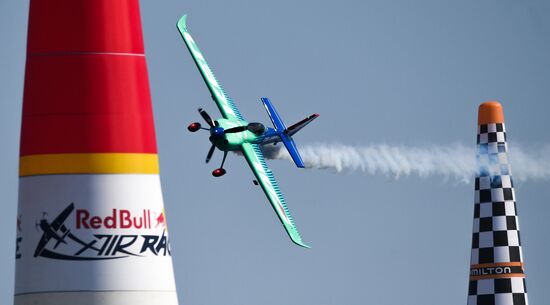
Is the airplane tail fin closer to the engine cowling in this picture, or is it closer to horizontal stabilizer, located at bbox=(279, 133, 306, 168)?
horizontal stabilizer, located at bbox=(279, 133, 306, 168)

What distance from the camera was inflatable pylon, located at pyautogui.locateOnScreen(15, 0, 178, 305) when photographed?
773cm

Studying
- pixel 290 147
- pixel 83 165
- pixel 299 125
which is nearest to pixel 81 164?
pixel 83 165

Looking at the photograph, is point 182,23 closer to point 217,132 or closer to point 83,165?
point 217,132

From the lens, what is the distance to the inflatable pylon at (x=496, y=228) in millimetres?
14156

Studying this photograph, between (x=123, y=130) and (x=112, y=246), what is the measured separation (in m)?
0.88

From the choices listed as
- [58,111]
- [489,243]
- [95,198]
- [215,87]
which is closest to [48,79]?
[58,111]

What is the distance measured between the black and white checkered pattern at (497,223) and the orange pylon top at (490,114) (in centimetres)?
12

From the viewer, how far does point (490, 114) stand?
14.4m

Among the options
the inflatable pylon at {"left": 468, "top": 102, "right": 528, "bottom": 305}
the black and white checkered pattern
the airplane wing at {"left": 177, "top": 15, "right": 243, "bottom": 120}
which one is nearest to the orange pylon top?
the inflatable pylon at {"left": 468, "top": 102, "right": 528, "bottom": 305}

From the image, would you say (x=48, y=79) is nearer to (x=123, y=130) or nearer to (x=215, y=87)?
(x=123, y=130)

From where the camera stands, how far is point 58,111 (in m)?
7.76

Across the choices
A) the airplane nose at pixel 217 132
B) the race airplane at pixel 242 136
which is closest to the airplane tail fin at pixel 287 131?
the race airplane at pixel 242 136

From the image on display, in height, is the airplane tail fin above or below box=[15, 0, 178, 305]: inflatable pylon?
above

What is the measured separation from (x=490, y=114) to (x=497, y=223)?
1.50 metres
